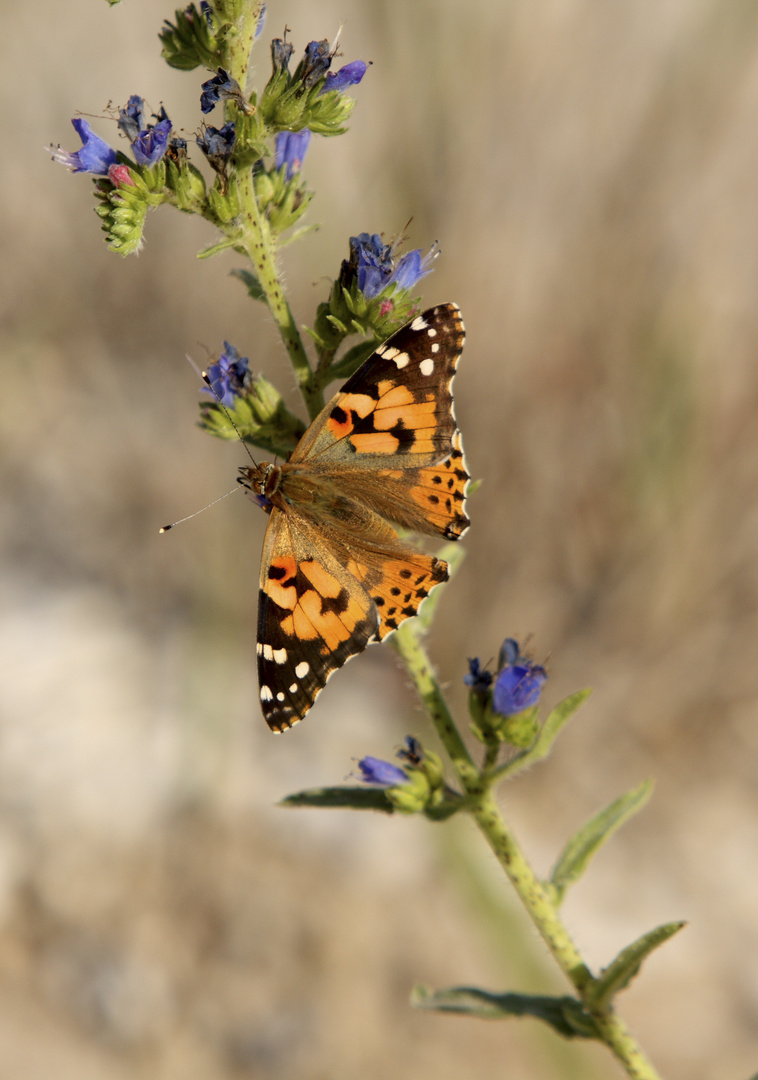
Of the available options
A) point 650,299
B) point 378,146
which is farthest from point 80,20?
point 650,299

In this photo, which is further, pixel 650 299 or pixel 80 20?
pixel 80 20

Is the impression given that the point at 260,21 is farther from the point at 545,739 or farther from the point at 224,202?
the point at 545,739

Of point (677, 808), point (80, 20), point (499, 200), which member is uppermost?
point (80, 20)

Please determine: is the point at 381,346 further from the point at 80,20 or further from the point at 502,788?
the point at 80,20

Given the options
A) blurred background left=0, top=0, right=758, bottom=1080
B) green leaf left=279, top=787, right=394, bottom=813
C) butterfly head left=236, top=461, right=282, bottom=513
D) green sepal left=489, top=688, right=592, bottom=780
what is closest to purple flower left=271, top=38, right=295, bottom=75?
butterfly head left=236, top=461, right=282, bottom=513

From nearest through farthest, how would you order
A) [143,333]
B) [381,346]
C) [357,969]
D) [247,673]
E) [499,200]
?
1. [381,346]
2. [357,969]
3. [499,200]
4. [247,673]
5. [143,333]

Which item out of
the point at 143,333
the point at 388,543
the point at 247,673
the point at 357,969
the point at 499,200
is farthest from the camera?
the point at 143,333

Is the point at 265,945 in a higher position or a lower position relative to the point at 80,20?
lower
